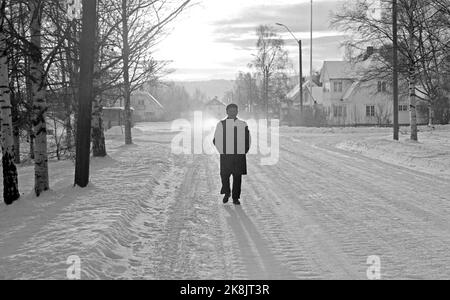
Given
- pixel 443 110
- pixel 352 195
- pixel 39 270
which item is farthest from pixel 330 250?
pixel 443 110

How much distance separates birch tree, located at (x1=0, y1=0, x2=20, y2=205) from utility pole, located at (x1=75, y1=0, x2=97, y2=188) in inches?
55.5

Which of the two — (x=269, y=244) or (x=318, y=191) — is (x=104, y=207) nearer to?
(x=269, y=244)

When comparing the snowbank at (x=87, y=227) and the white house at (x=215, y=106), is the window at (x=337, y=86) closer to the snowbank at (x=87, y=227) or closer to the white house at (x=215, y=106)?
the snowbank at (x=87, y=227)

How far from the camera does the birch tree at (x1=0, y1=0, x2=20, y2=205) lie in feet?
28.7

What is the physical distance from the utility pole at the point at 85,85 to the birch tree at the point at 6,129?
1410 millimetres

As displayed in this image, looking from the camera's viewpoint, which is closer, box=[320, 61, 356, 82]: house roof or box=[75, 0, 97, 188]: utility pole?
box=[75, 0, 97, 188]: utility pole

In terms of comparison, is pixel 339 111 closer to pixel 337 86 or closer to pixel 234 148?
pixel 337 86

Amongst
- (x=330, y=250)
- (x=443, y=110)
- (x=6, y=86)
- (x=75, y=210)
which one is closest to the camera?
(x=330, y=250)

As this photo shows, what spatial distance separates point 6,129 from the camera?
8.86 metres

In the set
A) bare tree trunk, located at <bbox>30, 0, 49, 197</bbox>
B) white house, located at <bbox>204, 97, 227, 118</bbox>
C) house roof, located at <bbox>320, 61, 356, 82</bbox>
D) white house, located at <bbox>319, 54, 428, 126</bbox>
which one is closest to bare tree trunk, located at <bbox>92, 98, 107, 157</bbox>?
bare tree trunk, located at <bbox>30, 0, 49, 197</bbox>

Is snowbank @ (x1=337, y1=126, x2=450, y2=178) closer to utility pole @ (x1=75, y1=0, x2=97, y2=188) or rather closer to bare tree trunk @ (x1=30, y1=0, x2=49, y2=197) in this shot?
utility pole @ (x1=75, y1=0, x2=97, y2=188)

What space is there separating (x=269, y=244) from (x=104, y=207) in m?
3.26

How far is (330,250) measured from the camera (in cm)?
591
